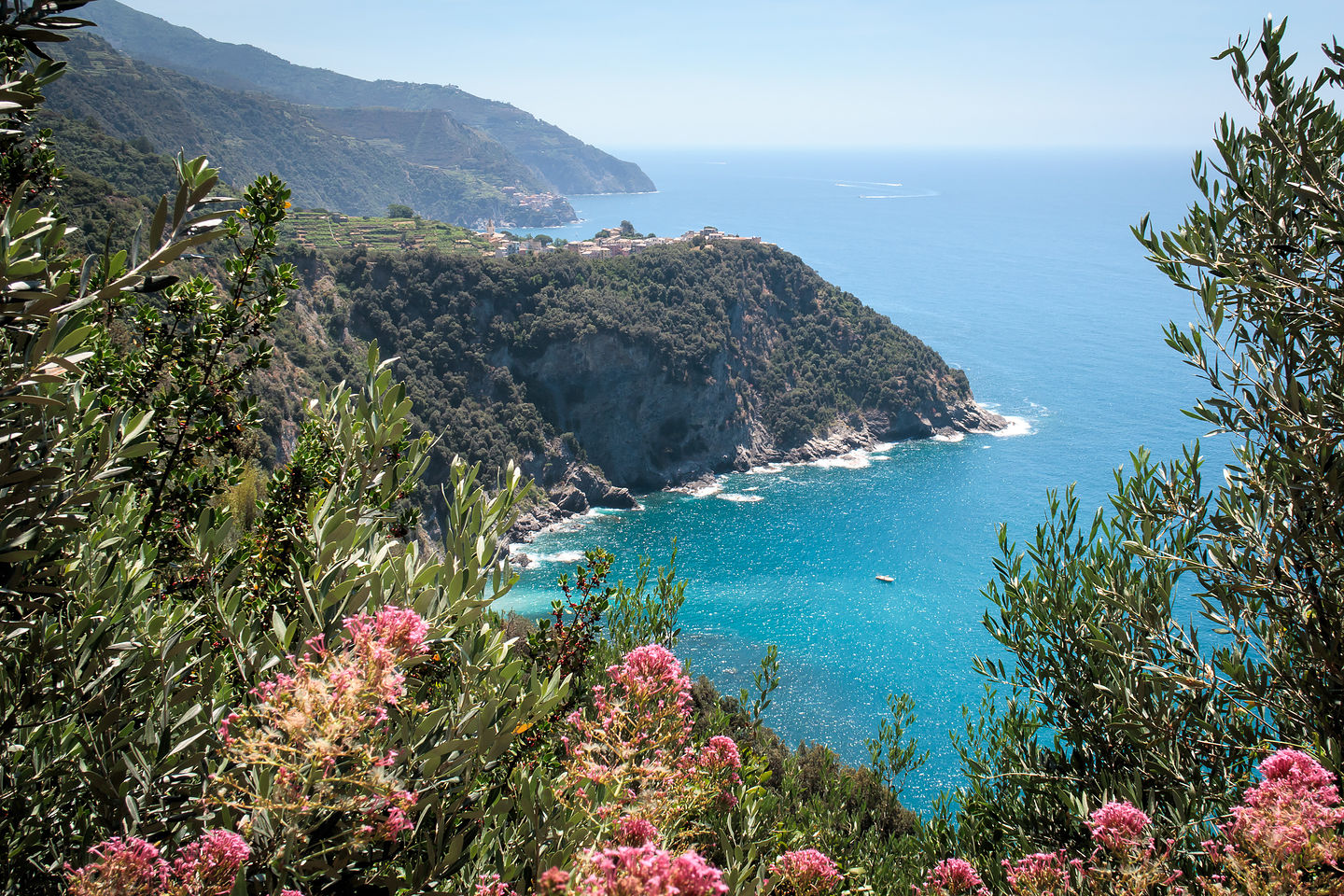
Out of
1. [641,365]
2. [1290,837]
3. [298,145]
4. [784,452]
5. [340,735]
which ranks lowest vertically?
[784,452]

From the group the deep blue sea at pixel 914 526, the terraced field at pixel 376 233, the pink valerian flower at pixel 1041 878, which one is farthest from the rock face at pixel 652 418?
the pink valerian flower at pixel 1041 878

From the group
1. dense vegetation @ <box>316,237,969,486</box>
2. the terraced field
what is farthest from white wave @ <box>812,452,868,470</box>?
the terraced field

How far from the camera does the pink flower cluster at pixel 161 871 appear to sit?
1.75 meters

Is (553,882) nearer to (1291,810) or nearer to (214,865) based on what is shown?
(214,865)

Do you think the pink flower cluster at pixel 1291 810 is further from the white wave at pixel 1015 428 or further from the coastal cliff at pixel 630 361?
the white wave at pixel 1015 428

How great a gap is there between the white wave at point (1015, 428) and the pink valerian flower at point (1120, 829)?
76293mm

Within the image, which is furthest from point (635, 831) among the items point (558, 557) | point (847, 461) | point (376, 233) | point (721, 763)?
point (376, 233)

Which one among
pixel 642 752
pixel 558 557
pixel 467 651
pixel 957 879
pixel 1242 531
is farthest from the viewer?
pixel 558 557

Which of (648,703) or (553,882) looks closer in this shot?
(553,882)

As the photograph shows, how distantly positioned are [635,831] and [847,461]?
72339 millimetres

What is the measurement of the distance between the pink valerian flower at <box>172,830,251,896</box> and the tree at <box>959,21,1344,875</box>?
4.31 meters

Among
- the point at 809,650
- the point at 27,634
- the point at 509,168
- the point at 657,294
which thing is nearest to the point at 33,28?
the point at 27,634

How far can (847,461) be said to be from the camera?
238ft

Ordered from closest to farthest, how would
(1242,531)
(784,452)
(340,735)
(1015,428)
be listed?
(340,735) < (1242,531) < (784,452) < (1015,428)
